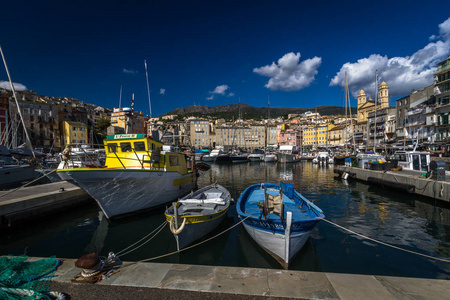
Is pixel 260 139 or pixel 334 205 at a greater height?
pixel 260 139

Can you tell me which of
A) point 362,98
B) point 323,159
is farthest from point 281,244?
point 362,98

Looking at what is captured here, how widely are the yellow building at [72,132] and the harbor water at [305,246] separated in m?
72.1

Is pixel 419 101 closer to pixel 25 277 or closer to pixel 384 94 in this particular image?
pixel 384 94

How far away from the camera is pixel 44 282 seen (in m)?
4.72

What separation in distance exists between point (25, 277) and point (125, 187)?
6926 millimetres

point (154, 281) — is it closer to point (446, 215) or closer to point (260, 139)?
point (446, 215)

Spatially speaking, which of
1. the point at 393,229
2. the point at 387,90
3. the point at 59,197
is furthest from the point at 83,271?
the point at 387,90

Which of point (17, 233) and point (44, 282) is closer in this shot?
point (44, 282)

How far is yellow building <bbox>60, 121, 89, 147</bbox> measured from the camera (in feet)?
239

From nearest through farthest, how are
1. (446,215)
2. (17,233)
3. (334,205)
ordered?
(17,233), (446,215), (334,205)

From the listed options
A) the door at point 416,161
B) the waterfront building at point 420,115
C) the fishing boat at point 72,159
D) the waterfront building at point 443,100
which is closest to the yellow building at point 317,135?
the waterfront building at point 420,115

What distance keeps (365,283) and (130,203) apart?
11633mm

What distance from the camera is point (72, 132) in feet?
241

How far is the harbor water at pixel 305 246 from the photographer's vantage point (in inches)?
311
